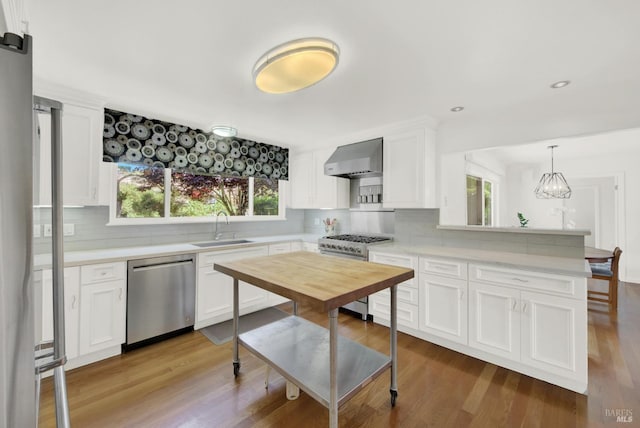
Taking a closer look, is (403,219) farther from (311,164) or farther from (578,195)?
(578,195)

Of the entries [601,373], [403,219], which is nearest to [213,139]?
[403,219]

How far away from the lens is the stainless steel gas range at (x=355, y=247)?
3307 millimetres

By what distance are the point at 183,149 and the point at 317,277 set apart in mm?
2579

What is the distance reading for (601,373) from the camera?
7.40 ft

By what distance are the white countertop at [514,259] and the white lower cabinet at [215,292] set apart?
5.83ft

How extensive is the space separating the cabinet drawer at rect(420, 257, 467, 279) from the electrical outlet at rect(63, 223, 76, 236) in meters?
3.54

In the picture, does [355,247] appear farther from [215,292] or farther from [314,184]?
[215,292]

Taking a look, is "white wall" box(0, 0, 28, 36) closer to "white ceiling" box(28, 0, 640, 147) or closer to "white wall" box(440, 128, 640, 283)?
"white ceiling" box(28, 0, 640, 147)

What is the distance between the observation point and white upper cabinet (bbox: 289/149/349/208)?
13.4 feet

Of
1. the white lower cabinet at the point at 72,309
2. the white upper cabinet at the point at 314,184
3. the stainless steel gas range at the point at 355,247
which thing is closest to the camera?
the white lower cabinet at the point at 72,309

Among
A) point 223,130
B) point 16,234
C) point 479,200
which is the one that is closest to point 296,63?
point 223,130

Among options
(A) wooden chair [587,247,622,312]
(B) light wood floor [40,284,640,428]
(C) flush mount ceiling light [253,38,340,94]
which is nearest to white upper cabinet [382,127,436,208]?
(B) light wood floor [40,284,640,428]

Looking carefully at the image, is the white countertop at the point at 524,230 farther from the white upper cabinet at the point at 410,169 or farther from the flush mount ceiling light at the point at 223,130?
the flush mount ceiling light at the point at 223,130

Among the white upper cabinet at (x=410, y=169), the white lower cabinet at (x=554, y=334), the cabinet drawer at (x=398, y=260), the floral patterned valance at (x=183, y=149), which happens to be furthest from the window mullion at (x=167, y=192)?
the white lower cabinet at (x=554, y=334)
